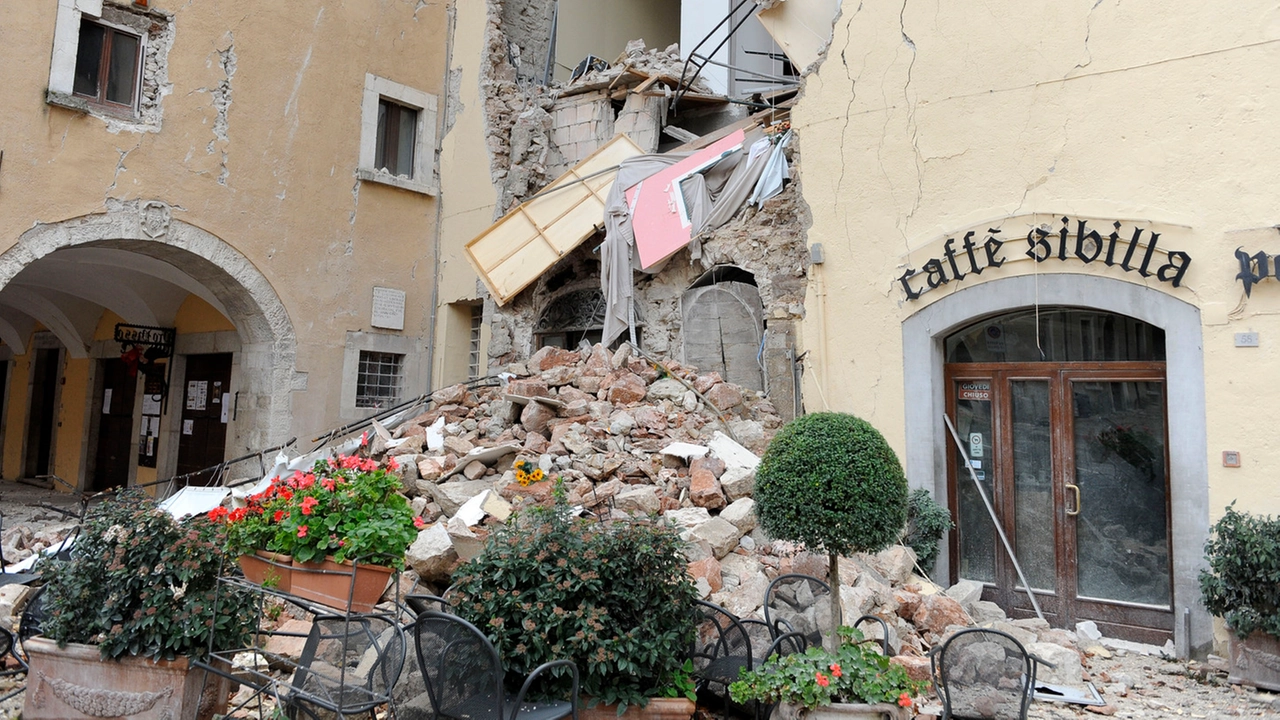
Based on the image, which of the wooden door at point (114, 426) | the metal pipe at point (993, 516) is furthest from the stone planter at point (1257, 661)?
the wooden door at point (114, 426)

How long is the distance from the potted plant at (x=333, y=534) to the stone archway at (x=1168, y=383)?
169 inches

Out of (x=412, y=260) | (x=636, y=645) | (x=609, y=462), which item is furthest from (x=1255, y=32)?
(x=412, y=260)

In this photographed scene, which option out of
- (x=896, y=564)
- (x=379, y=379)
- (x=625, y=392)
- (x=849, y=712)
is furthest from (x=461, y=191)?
(x=849, y=712)

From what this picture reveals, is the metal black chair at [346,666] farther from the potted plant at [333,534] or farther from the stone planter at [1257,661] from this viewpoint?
the stone planter at [1257,661]

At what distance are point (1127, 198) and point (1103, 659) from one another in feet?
11.0

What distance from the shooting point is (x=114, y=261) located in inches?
411

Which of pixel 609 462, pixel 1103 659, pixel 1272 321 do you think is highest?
pixel 1272 321

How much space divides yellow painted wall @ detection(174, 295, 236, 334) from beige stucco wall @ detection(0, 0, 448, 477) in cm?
174

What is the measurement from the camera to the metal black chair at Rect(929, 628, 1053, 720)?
373cm

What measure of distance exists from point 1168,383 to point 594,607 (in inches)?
185

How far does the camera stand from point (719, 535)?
5414 millimetres

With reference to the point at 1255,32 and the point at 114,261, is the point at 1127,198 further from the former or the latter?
the point at 114,261

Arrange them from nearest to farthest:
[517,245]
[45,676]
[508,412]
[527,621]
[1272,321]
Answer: [527,621], [45,676], [1272,321], [508,412], [517,245]

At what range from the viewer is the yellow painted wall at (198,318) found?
438 inches
